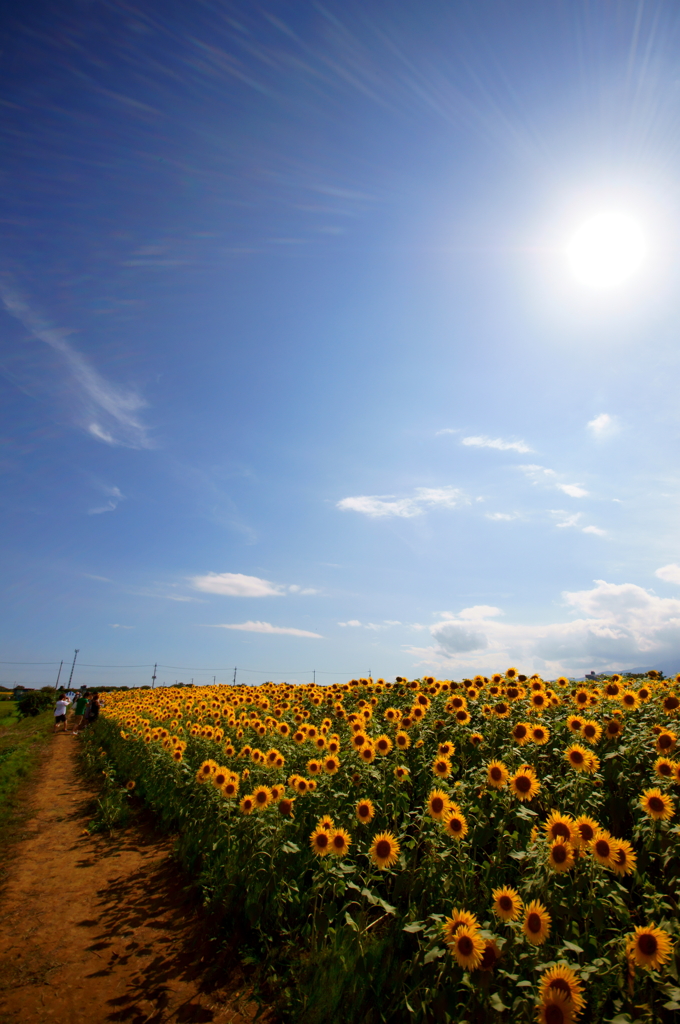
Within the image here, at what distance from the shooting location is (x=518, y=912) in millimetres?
3516

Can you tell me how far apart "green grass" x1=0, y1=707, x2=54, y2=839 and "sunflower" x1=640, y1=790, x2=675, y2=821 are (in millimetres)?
10711

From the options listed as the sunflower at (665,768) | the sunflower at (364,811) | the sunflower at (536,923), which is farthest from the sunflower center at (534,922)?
the sunflower at (665,768)

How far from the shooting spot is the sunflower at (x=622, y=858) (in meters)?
3.92

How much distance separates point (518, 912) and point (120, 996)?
3844mm

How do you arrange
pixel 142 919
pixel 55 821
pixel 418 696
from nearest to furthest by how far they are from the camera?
pixel 142 919 → pixel 418 696 → pixel 55 821

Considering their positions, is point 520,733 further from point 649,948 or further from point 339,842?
point 649,948

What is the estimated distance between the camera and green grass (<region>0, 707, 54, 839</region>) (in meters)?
10.4

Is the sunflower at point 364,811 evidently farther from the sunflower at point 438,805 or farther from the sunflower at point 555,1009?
the sunflower at point 555,1009

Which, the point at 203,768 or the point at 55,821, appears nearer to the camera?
the point at 203,768

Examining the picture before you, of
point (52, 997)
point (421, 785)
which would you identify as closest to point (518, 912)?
point (421, 785)

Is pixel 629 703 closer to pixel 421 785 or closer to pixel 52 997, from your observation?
pixel 421 785

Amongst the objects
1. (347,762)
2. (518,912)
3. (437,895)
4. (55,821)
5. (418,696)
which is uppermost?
(418,696)

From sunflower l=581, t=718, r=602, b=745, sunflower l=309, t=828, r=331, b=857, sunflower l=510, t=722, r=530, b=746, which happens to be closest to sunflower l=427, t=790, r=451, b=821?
sunflower l=309, t=828, r=331, b=857

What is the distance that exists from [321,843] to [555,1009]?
2.67 m
